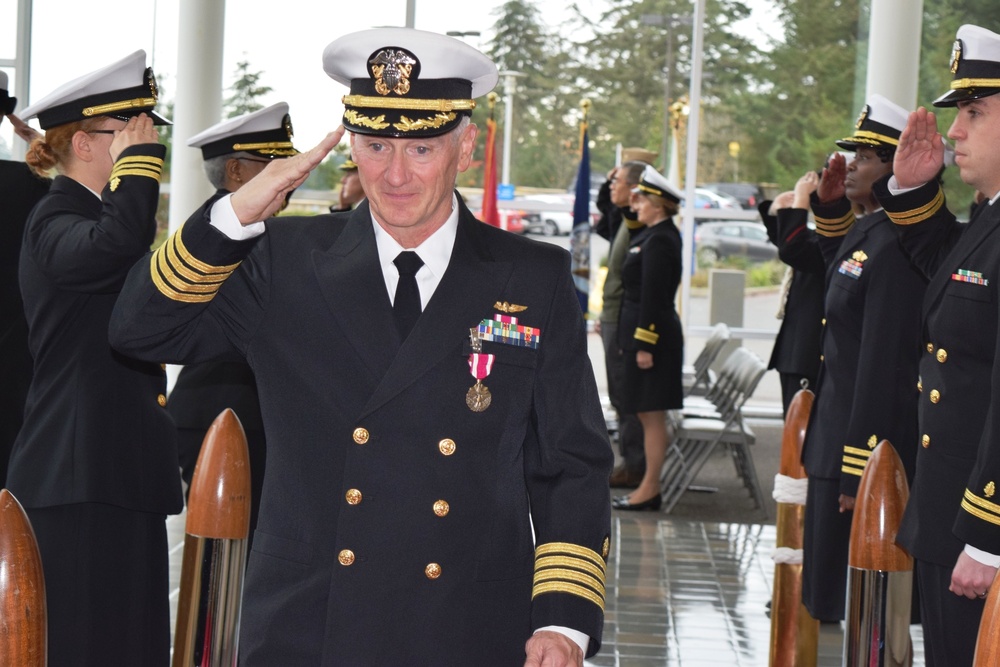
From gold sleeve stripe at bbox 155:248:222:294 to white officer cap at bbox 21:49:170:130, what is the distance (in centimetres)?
118

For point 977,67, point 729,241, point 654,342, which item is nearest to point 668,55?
point 729,241

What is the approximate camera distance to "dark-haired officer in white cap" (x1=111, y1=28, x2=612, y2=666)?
1.83m

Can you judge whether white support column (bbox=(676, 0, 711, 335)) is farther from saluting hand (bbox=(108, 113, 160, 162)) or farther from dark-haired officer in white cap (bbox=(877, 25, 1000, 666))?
A: saluting hand (bbox=(108, 113, 160, 162))

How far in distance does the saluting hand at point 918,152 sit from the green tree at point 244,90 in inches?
324

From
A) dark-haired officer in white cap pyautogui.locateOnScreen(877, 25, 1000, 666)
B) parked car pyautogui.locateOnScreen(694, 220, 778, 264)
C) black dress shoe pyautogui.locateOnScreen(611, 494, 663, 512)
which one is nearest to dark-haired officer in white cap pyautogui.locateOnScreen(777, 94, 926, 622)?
dark-haired officer in white cap pyautogui.locateOnScreen(877, 25, 1000, 666)

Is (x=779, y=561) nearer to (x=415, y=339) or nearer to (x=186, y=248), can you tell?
(x=415, y=339)

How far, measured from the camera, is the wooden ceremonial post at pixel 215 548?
240cm

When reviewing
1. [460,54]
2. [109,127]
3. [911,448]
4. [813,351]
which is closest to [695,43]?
[813,351]

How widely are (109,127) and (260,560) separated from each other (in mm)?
1406

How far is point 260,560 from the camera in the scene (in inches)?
74.2

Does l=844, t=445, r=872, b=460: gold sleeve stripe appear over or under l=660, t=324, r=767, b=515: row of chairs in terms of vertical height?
over

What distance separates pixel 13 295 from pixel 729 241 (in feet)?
29.1

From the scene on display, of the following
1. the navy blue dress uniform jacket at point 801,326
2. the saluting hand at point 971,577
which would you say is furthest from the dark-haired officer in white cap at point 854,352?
the saluting hand at point 971,577

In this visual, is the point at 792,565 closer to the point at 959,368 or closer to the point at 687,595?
the point at 959,368
